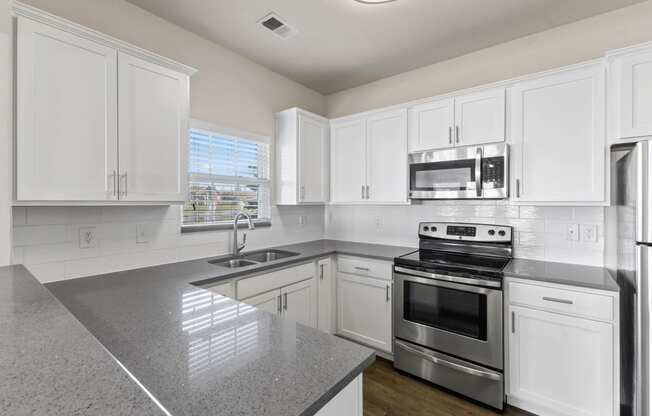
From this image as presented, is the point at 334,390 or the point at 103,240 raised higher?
the point at 103,240

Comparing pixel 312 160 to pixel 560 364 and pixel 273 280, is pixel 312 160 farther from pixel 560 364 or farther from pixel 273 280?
pixel 560 364

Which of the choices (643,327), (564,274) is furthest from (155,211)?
(643,327)

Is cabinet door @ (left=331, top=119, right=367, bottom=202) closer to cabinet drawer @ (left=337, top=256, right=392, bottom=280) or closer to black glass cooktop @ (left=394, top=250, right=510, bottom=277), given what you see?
cabinet drawer @ (left=337, top=256, right=392, bottom=280)

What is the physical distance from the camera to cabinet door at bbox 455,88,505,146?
2311 mm

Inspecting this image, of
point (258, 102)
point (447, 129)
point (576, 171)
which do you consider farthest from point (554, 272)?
point (258, 102)

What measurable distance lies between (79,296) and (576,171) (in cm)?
303

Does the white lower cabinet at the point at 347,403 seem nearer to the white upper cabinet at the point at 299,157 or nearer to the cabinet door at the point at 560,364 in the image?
the cabinet door at the point at 560,364

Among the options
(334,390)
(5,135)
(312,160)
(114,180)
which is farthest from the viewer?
(312,160)

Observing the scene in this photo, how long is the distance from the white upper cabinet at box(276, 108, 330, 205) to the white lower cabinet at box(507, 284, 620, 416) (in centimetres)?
195

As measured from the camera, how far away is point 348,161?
10.5 ft

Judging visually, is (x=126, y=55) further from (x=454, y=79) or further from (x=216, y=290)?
(x=454, y=79)

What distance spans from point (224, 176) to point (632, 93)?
2905 millimetres

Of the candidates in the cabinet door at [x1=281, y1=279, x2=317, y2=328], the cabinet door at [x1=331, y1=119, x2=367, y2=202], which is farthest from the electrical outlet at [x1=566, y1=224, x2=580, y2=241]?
the cabinet door at [x1=281, y1=279, x2=317, y2=328]

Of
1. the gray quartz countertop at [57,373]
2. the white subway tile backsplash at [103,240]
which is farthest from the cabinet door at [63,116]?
the gray quartz countertop at [57,373]
